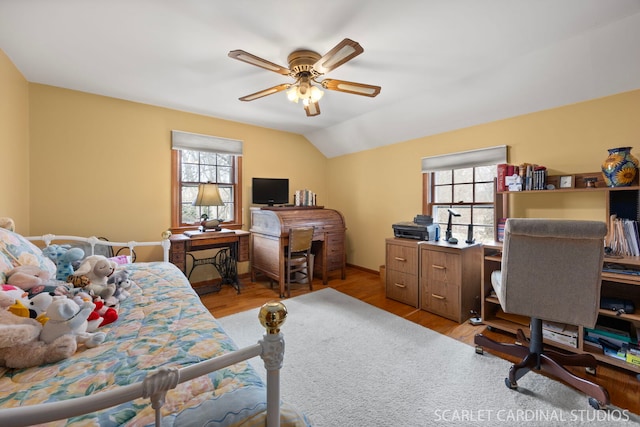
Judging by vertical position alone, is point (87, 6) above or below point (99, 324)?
above

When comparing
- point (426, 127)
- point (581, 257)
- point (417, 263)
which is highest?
point (426, 127)

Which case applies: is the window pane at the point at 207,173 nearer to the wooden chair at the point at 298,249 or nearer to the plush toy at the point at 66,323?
the wooden chair at the point at 298,249

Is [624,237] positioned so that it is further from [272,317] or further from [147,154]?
[147,154]

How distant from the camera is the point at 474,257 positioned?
2789mm

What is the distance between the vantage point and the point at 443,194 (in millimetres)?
3561

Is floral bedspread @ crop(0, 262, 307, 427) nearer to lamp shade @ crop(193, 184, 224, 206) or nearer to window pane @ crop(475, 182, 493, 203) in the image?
lamp shade @ crop(193, 184, 224, 206)

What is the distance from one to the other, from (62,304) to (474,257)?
3.19m

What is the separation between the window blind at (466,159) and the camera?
2.91 m

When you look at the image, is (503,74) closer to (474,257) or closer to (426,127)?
(426,127)

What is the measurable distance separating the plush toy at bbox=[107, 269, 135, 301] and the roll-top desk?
1.86 m

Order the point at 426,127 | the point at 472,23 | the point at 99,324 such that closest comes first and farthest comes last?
the point at 99,324 < the point at 472,23 < the point at 426,127

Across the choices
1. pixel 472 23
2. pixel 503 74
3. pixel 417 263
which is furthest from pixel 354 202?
pixel 472 23

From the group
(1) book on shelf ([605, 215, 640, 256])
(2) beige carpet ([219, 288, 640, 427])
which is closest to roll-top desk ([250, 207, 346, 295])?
(2) beige carpet ([219, 288, 640, 427])

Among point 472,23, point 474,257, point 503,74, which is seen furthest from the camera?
point 474,257
